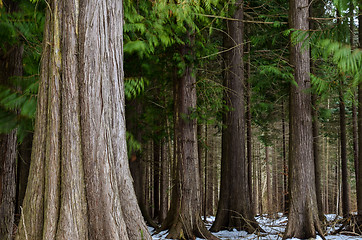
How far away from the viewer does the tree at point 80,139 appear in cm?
372

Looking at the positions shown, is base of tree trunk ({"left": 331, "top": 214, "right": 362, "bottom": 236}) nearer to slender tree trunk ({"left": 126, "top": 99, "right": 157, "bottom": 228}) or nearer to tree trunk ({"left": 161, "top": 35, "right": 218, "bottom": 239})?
tree trunk ({"left": 161, "top": 35, "right": 218, "bottom": 239})

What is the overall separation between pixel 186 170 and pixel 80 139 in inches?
195

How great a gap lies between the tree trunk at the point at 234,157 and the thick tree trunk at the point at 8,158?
5.70m

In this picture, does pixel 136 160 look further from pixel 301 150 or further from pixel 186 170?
pixel 301 150

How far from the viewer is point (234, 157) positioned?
33.6 ft

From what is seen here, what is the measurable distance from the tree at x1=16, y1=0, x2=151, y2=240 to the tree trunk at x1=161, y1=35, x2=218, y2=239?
13.9 ft

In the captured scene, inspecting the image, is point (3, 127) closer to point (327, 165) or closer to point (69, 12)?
point (69, 12)

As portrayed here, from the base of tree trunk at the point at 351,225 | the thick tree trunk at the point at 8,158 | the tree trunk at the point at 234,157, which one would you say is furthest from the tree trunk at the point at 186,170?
the thick tree trunk at the point at 8,158

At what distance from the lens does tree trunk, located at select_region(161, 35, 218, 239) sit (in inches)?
320

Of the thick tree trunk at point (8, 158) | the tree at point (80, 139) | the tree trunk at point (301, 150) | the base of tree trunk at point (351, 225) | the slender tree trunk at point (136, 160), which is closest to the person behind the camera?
the tree at point (80, 139)

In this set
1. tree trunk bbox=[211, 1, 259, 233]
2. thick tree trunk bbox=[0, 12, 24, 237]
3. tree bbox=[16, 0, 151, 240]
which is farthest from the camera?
tree trunk bbox=[211, 1, 259, 233]

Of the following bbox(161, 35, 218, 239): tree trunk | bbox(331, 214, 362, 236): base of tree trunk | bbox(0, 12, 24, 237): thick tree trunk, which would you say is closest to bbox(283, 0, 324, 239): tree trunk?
bbox(331, 214, 362, 236): base of tree trunk

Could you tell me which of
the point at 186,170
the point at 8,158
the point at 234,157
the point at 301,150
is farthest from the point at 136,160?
the point at 8,158

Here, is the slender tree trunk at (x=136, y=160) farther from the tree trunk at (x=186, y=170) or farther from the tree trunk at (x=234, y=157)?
the tree trunk at (x=186, y=170)
